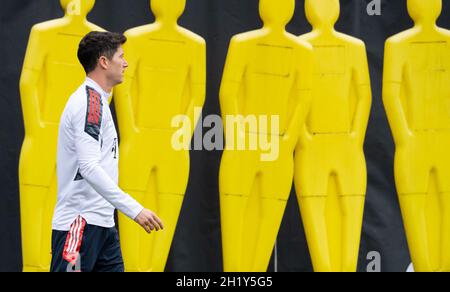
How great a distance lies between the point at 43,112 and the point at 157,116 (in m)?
0.63

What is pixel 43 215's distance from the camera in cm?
500

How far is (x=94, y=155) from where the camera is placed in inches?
120

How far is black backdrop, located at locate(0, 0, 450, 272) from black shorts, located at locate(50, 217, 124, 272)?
2.57m

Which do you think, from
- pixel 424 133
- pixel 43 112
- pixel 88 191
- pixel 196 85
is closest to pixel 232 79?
pixel 196 85

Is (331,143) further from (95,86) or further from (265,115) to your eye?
(95,86)

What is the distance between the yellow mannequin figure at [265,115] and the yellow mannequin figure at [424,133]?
0.54m

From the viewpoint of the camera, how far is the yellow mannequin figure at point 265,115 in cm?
507

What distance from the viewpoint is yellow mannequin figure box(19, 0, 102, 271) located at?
16.1ft

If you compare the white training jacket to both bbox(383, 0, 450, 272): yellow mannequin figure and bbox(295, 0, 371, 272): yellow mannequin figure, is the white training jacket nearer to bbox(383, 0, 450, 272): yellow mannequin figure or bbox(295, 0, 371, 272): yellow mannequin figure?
bbox(295, 0, 371, 272): yellow mannequin figure

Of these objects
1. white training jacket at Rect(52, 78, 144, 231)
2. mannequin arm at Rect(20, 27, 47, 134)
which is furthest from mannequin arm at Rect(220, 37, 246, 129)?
Result: white training jacket at Rect(52, 78, 144, 231)
